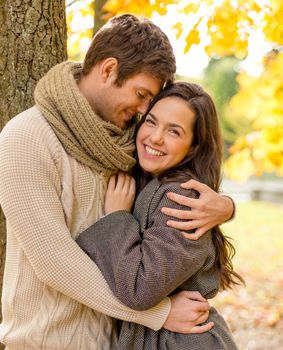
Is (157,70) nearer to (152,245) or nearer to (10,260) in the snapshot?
(152,245)

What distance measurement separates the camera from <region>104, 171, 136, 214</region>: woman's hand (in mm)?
2439

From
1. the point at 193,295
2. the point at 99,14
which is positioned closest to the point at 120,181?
the point at 193,295

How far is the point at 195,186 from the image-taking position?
7.98 feet

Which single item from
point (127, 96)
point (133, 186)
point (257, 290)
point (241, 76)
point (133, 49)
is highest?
point (133, 49)

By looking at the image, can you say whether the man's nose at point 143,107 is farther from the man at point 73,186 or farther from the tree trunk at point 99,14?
the tree trunk at point 99,14

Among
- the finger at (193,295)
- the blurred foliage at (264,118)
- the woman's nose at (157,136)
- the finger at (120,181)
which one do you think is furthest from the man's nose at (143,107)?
the blurred foliage at (264,118)

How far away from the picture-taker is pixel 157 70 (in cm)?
246

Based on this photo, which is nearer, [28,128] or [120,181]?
[28,128]

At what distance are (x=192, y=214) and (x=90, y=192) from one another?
1.29ft

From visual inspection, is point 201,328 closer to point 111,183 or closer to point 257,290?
point 111,183

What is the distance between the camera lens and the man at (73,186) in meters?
2.20

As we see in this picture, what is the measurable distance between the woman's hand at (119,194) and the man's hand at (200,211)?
185 mm

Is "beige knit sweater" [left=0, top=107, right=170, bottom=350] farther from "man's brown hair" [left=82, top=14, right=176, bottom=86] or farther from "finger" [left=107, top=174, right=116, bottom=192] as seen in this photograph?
"man's brown hair" [left=82, top=14, right=176, bottom=86]

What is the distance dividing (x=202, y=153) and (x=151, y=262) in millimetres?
599
